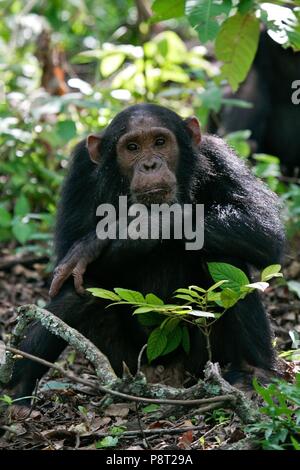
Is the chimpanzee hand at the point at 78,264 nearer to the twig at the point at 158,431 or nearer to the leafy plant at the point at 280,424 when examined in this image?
the twig at the point at 158,431

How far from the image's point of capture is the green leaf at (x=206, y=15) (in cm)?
599

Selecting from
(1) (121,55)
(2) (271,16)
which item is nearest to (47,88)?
(1) (121,55)

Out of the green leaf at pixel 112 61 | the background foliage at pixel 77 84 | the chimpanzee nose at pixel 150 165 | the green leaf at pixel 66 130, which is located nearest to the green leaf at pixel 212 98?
the background foliage at pixel 77 84

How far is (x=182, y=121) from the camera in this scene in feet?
21.9

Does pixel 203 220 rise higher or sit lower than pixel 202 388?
higher

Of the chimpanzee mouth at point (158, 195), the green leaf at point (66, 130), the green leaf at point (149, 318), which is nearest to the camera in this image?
the green leaf at point (149, 318)

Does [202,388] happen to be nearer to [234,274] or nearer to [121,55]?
[234,274]

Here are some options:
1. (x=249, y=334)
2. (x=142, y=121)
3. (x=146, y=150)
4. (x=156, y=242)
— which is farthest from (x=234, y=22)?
(x=249, y=334)

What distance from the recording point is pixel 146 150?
643 cm

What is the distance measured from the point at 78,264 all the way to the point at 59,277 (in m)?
0.16

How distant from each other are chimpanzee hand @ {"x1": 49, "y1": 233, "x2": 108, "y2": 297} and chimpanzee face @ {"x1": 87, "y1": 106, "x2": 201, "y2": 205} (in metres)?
0.46

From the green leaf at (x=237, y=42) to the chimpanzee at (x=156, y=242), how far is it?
0.71 metres

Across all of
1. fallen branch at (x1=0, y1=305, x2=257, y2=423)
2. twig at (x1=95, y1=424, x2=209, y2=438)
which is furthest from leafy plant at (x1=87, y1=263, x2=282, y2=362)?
twig at (x1=95, y1=424, x2=209, y2=438)
